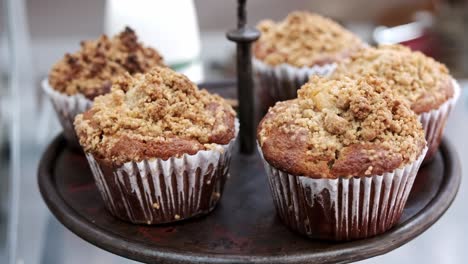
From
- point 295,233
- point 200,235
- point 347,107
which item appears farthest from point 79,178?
point 347,107

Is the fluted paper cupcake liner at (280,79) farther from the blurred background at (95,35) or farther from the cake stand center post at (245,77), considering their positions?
the blurred background at (95,35)

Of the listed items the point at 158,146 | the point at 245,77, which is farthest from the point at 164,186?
the point at 245,77

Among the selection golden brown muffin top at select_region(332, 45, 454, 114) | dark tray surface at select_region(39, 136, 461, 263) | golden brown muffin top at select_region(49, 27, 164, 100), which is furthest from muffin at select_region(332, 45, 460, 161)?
golden brown muffin top at select_region(49, 27, 164, 100)

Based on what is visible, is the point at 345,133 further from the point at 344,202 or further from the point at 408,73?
the point at 408,73

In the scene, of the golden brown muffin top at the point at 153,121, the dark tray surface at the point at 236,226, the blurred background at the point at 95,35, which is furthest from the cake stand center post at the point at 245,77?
the blurred background at the point at 95,35

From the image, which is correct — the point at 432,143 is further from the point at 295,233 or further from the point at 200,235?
the point at 200,235
